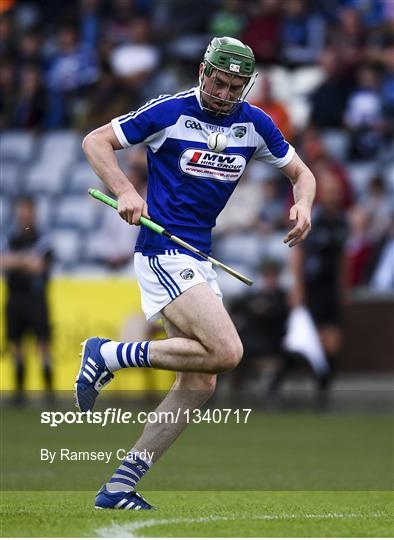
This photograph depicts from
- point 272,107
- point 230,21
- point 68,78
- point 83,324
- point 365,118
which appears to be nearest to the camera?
point 83,324

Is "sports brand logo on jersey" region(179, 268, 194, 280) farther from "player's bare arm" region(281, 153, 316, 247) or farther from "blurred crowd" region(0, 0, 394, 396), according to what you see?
"blurred crowd" region(0, 0, 394, 396)

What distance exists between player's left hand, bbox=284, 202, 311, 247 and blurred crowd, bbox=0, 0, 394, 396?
30.2 ft

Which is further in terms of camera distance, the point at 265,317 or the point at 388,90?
the point at 388,90

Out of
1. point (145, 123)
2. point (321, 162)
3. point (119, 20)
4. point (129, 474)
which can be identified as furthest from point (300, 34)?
point (129, 474)

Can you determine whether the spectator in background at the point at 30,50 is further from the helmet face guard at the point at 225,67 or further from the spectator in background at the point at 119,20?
the helmet face guard at the point at 225,67

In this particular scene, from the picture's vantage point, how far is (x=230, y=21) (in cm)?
2194

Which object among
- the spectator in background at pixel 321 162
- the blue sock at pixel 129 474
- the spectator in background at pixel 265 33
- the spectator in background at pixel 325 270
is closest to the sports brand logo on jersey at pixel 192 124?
the blue sock at pixel 129 474

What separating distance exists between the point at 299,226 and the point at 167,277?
0.79 metres

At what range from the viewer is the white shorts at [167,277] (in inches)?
321

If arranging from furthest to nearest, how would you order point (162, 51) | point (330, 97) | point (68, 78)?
1. point (68, 78)
2. point (162, 51)
3. point (330, 97)

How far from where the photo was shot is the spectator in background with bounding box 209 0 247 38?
2189 centimetres

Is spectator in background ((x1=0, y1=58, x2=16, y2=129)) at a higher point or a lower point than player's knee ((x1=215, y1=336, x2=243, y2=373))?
lower

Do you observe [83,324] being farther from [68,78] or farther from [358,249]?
[68,78]

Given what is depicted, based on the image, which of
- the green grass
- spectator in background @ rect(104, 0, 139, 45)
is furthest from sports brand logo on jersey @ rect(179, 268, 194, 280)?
spectator in background @ rect(104, 0, 139, 45)
